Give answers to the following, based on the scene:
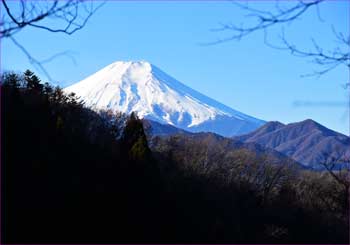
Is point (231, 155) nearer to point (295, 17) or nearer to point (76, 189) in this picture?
point (76, 189)

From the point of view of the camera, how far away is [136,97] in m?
180

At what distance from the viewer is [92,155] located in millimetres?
21297

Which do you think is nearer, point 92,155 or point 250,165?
point 92,155

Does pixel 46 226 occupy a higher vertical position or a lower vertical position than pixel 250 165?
lower

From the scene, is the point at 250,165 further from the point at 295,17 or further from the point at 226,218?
the point at 295,17

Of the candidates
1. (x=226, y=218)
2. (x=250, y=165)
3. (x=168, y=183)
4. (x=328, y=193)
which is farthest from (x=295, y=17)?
(x=250, y=165)

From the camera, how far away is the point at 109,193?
19.7 m

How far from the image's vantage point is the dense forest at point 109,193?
1561 centimetres

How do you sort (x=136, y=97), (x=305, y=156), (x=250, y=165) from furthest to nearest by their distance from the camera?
(x=305, y=156) → (x=136, y=97) → (x=250, y=165)

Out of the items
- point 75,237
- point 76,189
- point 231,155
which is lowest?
point 75,237

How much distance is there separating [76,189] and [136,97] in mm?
162636

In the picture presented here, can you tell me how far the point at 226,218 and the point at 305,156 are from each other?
568 feet

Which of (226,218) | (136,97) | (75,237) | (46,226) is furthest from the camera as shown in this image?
(136,97)

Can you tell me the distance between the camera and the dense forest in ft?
51.2
